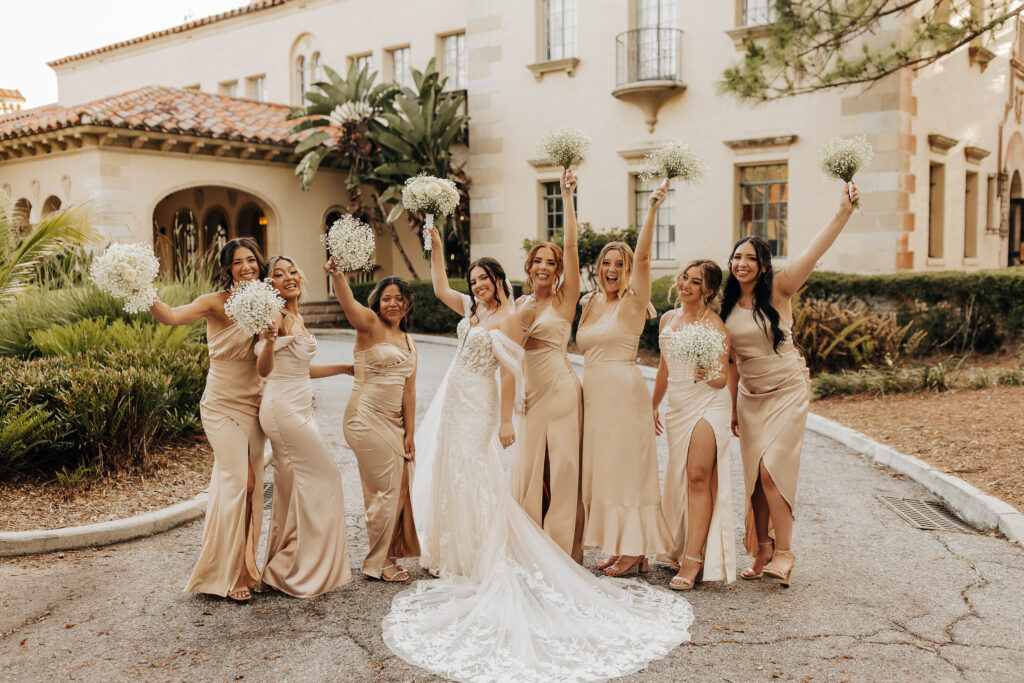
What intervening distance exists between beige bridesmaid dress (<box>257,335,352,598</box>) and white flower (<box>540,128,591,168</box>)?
1.96 metres

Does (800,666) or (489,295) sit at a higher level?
(489,295)

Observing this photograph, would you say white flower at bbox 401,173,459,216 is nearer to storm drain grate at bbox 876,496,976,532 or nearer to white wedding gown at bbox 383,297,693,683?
white wedding gown at bbox 383,297,693,683

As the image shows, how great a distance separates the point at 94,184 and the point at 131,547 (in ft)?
44.7

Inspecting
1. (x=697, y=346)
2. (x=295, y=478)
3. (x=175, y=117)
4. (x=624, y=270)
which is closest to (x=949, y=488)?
(x=697, y=346)

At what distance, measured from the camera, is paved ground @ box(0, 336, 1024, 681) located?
3.88 m

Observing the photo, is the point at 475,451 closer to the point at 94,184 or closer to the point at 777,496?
the point at 777,496

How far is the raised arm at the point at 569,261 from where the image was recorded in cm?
503

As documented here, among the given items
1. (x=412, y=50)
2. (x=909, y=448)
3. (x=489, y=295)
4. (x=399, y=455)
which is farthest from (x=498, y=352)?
(x=412, y=50)

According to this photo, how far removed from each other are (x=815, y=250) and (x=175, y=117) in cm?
1694

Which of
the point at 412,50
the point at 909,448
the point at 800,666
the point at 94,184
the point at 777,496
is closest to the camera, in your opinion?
the point at 800,666

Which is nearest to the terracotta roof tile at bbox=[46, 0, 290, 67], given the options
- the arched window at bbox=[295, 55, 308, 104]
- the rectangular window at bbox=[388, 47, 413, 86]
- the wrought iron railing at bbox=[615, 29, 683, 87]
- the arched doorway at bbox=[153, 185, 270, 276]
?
the arched window at bbox=[295, 55, 308, 104]

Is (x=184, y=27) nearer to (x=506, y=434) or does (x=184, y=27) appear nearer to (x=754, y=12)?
(x=754, y=12)

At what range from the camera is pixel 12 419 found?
652cm

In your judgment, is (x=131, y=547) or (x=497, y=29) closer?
(x=131, y=547)
